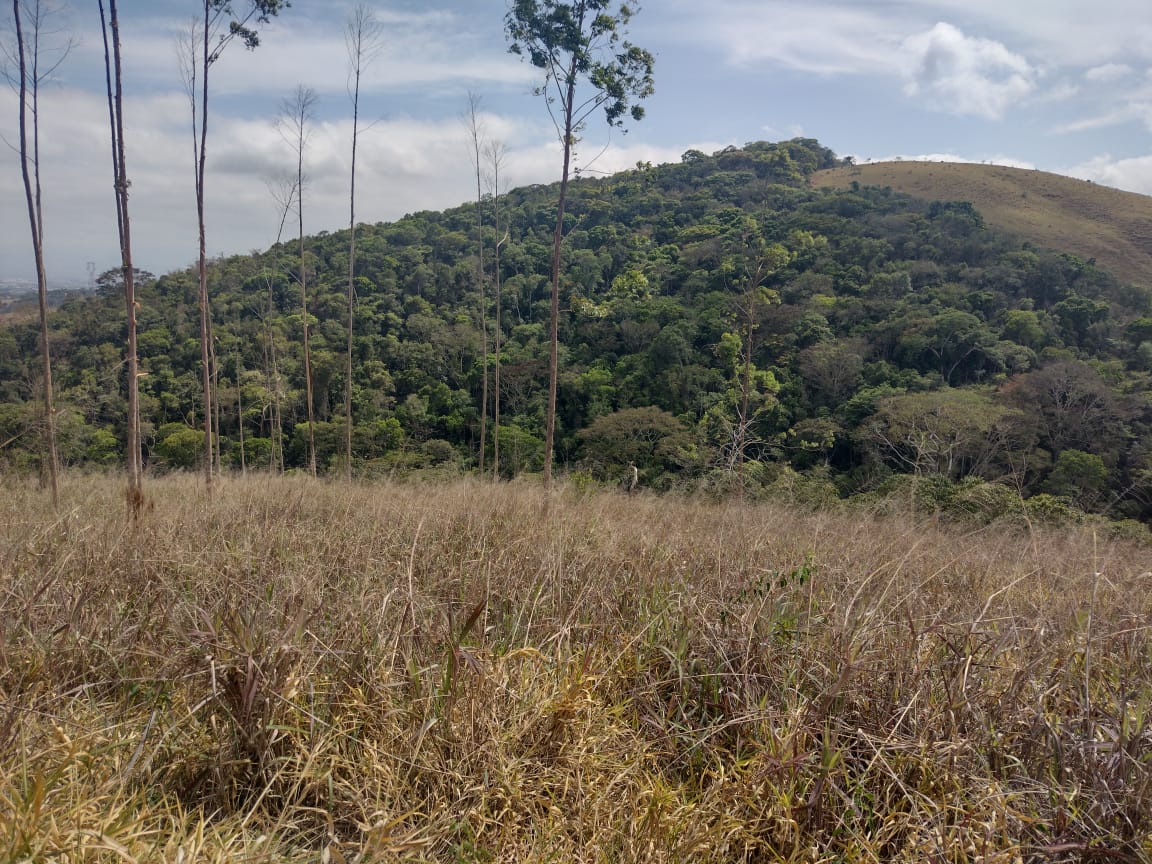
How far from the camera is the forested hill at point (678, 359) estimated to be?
17.5 m

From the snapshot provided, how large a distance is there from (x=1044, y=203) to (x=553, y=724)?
5367 centimetres

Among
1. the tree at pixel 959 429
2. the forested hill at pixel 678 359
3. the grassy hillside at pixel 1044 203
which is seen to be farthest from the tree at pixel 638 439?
the grassy hillside at pixel 1044 203

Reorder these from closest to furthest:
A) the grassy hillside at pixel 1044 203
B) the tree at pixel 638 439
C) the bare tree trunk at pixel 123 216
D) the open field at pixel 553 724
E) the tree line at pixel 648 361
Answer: the open field at pixel 553 724 < the bare tree trunk at pixel 123 216 < the tree line at pixel 648 361 < the tree at pixel 638 439 < the grassy hillside at pixel 1044 203

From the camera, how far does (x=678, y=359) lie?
2452 centimetres

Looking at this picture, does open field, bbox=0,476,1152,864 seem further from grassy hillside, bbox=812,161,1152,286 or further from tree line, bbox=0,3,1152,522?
grassy hillside, bbox=812,161,1152,286

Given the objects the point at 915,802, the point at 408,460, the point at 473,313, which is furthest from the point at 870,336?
the point at 915,802

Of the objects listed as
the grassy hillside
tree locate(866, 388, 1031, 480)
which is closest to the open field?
tree locate(866, 388, 1031, 480)

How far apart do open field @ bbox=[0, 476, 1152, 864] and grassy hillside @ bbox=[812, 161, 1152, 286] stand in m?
37.9

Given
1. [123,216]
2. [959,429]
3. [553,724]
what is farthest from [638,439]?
[553,724]

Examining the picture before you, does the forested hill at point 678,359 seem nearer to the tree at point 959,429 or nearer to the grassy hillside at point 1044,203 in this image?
the tree at point 959,429

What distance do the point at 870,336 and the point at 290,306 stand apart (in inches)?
987

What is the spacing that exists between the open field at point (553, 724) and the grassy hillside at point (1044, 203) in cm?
3786

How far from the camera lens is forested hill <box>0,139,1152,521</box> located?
17.5 metres

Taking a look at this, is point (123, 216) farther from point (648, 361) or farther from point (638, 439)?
point (648, 361)
